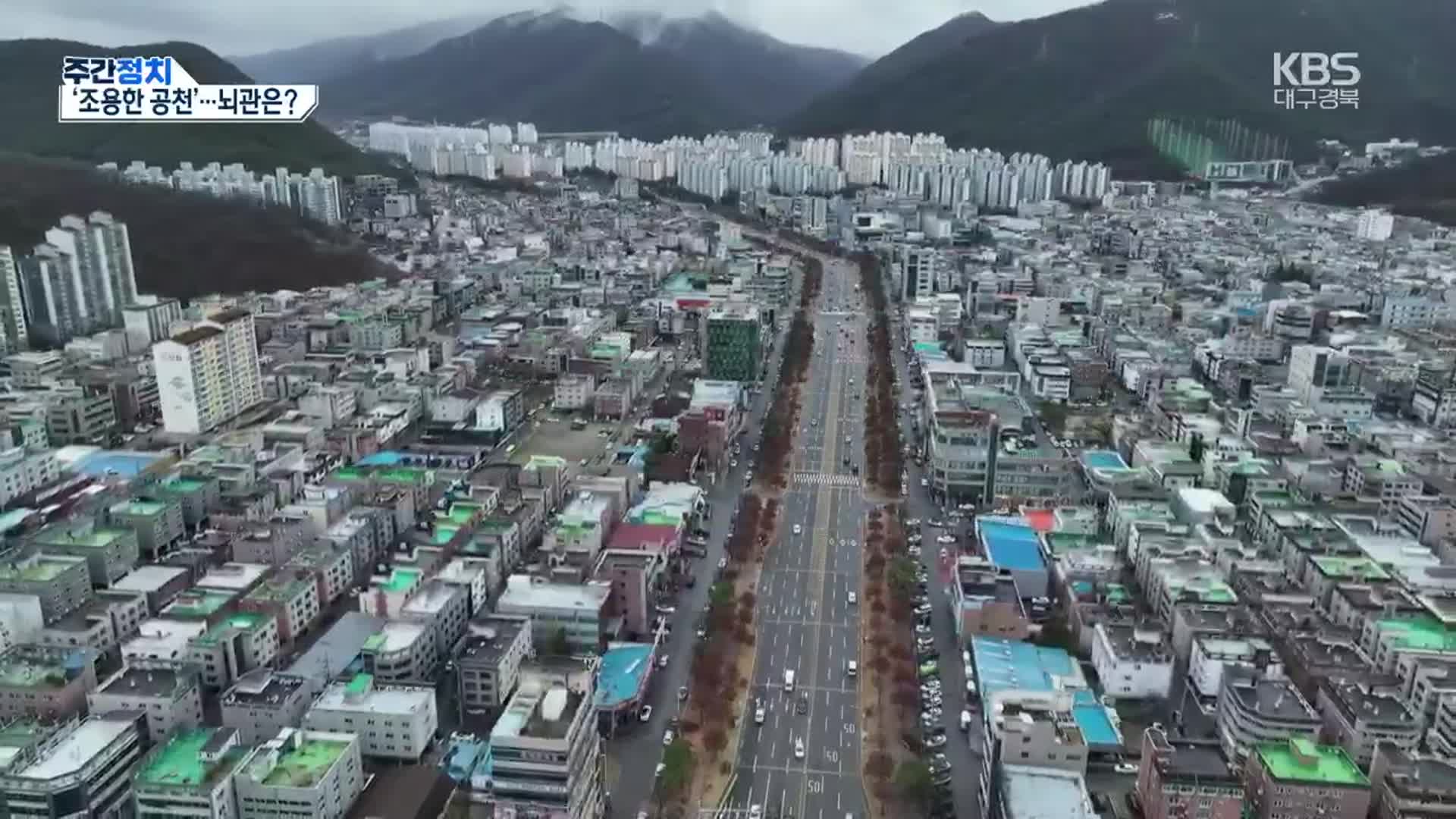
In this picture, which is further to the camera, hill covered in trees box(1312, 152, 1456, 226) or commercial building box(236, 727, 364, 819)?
hill covered in trees box(1312, 152, 1456, 226)

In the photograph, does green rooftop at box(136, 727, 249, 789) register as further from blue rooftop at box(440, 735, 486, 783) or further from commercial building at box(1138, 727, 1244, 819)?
commercial building at box(1138, 727, 1244, 819)

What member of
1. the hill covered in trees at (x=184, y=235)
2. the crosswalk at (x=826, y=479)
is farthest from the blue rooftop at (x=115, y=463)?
the hill covered in trees at (x=184, y=235)

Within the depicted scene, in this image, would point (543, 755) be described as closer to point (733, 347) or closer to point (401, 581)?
point (401, 581)

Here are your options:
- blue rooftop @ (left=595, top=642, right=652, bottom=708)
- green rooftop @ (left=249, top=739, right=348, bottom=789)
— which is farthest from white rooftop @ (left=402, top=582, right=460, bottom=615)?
green rooftop @ (left=249, top=739, right=348, bottom=789)

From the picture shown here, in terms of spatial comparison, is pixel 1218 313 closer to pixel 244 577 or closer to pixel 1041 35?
pixel 244 577

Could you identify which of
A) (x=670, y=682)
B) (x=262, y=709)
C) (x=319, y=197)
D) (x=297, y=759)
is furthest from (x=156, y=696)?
(x=319, y=197)

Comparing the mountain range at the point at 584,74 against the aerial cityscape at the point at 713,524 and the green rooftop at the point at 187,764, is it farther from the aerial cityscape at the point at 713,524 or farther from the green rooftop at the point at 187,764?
the green rooftop at the point at 187,764
